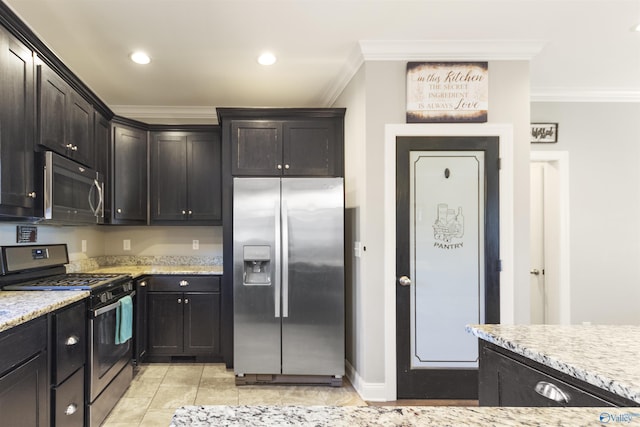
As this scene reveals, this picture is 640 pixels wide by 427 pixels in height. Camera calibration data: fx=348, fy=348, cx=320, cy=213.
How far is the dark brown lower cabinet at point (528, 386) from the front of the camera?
0.95m

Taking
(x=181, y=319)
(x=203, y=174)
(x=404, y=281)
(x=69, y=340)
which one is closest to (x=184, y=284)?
(x=181, y=319)

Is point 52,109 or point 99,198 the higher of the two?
point 52,109

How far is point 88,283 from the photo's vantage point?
233 centimetres

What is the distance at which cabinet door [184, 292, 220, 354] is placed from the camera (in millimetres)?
3361

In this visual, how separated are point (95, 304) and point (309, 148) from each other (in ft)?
6.51

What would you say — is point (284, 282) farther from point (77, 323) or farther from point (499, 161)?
point (499, 161)

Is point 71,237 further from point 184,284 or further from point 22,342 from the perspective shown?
point 22,342

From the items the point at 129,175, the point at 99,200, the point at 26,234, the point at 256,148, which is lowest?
the point at 26,234

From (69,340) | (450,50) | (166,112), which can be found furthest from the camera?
(166,112)

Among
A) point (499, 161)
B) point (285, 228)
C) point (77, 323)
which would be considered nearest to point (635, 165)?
point (499, 161)

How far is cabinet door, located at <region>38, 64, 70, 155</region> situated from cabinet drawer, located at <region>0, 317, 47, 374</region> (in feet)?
3.61

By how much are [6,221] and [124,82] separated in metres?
1.60

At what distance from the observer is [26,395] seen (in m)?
1.55

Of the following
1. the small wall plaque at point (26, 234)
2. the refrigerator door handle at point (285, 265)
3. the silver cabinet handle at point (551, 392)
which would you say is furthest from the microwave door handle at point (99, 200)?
the silver cabinet handle at point (551, 392)
